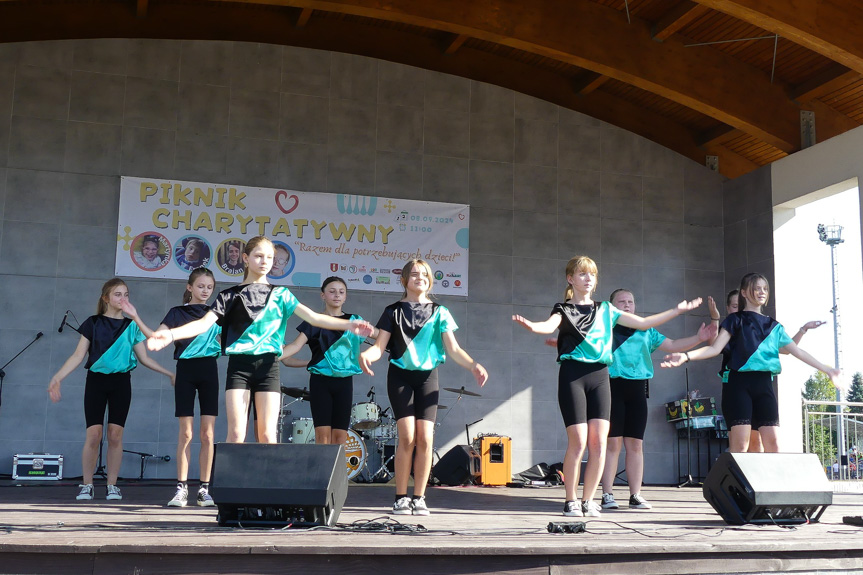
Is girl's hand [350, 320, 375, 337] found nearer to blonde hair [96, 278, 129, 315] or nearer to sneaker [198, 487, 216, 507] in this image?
sneaker [198, 487, 216, 507]

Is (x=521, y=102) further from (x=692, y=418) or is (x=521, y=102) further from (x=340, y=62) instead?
(x=692, y=418)

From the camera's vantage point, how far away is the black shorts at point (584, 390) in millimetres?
Result: 4641

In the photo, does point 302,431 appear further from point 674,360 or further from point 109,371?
point 674,360

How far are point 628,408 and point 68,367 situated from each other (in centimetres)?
383

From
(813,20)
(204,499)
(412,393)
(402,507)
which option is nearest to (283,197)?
(204,499)

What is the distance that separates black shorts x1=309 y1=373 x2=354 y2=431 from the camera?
5777mm

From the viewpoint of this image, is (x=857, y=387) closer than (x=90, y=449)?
No

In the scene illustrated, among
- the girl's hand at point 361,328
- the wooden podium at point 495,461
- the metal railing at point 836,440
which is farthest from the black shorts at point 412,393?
the metal railing at point 836,440

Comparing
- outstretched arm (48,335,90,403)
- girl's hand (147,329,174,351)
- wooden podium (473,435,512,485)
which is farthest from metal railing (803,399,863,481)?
girl's hand (147,329,174,351)

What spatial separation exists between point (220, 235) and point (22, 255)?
2095 millimetres

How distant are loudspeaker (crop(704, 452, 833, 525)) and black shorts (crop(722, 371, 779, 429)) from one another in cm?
78

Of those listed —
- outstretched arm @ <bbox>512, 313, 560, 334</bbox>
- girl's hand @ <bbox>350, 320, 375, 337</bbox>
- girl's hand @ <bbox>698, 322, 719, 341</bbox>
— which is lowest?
girl's hand @ <bbox>350, 320, 375, 337</bbox>

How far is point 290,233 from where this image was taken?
9.65 metres

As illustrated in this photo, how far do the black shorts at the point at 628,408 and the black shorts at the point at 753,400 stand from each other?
0.59m
